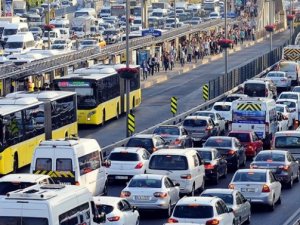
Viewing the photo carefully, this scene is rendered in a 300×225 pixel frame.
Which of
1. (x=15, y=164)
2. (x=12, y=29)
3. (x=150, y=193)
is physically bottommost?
(x=12, y=29)

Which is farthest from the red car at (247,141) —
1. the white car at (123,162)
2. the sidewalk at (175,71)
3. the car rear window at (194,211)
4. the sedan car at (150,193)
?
the sidewalk at (175,71)

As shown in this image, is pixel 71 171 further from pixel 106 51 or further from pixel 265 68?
pixel 265 68

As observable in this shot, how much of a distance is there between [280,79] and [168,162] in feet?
116

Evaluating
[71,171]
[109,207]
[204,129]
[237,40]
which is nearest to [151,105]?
[204,129]

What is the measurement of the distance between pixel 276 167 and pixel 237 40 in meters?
74.4

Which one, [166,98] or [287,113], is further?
[166,98]

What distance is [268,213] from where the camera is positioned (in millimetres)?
41250

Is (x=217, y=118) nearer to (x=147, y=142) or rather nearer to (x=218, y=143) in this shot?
(x=218, y=143)

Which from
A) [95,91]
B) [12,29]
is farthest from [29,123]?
[12,29]

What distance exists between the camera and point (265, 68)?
293ft

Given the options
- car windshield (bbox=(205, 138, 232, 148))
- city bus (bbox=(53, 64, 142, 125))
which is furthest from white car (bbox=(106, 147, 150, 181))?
city bus (bbox=(53, 64, 142, 125))

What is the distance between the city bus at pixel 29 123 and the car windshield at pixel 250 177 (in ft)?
30.9

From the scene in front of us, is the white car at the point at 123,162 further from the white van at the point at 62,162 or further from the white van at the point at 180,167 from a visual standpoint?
the white van at the point at 62,162

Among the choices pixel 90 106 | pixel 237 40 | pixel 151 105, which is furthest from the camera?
pixel 237 40
